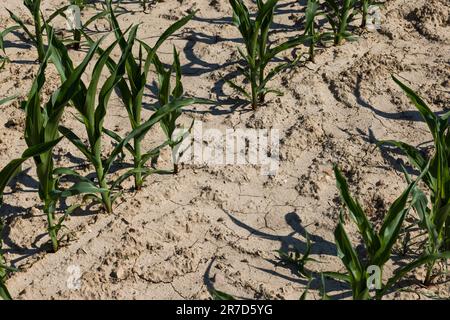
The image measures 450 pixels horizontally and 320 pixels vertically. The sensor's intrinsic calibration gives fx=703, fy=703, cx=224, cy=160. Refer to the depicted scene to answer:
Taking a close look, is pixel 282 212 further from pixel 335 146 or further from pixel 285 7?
pixel 285 7

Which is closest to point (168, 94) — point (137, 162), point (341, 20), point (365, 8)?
point (137, 162)

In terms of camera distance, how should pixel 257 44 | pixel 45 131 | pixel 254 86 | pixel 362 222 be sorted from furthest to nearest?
pixel 257 44, pixel 254 86, pixel 45 131, pixel 362 222

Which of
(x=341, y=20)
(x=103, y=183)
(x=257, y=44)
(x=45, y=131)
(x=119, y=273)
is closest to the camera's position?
(x=45, y=131)

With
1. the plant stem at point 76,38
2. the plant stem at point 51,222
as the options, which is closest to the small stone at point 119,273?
the plant stem at point 51,222

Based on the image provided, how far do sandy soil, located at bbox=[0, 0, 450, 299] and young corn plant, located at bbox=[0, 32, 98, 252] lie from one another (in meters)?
0.24

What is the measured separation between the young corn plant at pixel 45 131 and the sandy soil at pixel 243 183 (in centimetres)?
24

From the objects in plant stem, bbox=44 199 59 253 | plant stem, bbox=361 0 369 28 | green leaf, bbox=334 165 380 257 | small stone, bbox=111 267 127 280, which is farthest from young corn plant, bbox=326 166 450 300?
plant stem, bbox=361 0 369 28

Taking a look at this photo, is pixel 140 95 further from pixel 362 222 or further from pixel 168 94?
pixel 362 222

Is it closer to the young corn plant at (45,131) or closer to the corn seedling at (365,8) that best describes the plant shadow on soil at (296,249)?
the young corn plant at (45,131)

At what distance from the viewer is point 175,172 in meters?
3.17

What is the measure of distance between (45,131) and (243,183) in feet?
3.09

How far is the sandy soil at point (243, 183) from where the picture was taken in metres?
2.74

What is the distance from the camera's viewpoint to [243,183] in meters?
3.12

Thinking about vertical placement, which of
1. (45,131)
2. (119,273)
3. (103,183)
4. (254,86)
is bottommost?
(119,273)
